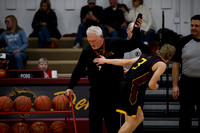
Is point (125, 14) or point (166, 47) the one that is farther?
point (125, 14)

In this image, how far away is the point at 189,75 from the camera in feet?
15.6

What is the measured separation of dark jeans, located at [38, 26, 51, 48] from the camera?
850cm

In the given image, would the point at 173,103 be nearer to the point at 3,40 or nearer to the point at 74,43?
the point at 74,43

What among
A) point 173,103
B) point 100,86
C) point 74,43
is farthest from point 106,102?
point 74,43

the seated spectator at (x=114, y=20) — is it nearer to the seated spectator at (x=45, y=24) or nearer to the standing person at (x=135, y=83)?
the seated spectator at (x=45, y=24)

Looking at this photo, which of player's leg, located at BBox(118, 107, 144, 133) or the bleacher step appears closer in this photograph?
player's leg, located at BBox(118, 107, 144, 133)

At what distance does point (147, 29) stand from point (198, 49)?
157 inches

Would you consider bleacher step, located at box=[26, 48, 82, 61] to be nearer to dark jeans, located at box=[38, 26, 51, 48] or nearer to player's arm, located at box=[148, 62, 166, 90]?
dark jeans, located at box=[38, 26, 51, 48]

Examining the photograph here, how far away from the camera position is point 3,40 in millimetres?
8305


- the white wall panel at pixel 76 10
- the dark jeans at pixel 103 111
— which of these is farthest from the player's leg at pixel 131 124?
the white wall panel at pixel 76 10

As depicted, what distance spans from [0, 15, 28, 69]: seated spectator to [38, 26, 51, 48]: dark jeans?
2.34 ft

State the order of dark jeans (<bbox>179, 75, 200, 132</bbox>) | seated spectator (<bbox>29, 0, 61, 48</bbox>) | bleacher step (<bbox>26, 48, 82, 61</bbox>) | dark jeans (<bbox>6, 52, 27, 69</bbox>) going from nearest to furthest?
dark jeans (<bbox>179, 75, 200, 132</bbox>) < dark jeans (<bbox>6, 52, 27, 69</bbox>) < bleacher step (<bbox>26, 48, 82, 61</bbox>) < seated spectator (<bbox>29, 0, 61, 48</bbox>)

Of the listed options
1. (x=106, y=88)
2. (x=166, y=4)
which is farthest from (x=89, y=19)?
(x=106, y=88)

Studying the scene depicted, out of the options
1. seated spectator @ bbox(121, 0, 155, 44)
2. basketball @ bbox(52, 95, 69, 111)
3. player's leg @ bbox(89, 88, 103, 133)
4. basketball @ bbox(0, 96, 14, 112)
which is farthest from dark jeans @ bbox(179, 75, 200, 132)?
seated spectator @ bbox(121, 0, 155, 44)
